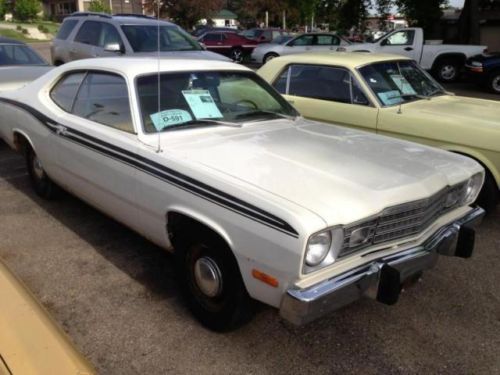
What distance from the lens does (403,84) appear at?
5.67 m

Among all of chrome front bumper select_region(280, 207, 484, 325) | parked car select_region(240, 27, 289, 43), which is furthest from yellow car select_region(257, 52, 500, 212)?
parked car select_region(240, 27, 289, 43)

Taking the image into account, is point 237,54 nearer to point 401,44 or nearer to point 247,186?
point 401,44

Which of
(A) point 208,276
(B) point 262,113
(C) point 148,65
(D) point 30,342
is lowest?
(D) point 30,342

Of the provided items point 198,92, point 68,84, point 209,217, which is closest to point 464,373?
point 209,217

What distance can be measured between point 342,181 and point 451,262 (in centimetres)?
175

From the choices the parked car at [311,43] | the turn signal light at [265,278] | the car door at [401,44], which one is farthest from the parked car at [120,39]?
the parked car at [311,43]

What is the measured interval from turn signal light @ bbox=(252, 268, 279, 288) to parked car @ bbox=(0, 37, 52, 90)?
215 inches

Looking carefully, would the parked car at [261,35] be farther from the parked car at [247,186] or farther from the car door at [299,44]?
the parked car at [247,186]

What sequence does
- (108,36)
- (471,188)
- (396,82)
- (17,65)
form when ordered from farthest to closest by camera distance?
(108,36)
(17,65)
(396,82)
(471,188)

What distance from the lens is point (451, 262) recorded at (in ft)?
13.1

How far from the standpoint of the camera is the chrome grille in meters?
2.62

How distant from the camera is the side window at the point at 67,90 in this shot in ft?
14.0

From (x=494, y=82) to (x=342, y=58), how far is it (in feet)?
30.5

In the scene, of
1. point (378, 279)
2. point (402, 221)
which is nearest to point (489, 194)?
point (402, 221)
